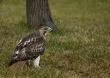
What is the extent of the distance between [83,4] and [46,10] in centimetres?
1411

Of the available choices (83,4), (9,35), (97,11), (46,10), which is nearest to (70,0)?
(83,4)

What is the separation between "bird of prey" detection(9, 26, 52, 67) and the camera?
9.70m

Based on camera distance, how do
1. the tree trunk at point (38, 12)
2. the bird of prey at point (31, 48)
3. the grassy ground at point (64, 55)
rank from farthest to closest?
the tree trunk at point (38, 12)
the grassy ground at point (64, 55)
the bird of prey at point (31, 48)

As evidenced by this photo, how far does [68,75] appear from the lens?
981 cm

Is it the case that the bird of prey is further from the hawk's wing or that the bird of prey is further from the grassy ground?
the grassy ground

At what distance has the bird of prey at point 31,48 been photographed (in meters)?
9.70

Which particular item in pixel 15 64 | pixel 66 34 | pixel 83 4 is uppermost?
pixel 15 64

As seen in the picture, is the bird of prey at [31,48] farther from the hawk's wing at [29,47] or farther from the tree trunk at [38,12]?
the tree trunk at [38,12]

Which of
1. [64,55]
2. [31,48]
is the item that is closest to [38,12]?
[64,55]

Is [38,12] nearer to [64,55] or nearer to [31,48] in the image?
[64,55]

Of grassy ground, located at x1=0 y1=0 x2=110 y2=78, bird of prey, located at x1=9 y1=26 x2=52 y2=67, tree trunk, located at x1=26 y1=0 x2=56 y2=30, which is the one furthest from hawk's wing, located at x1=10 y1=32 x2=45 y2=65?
tree trunk, located at x1=26 y1=0 x2=56 y2=30

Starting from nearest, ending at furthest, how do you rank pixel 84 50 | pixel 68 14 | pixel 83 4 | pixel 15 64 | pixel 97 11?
pixel 15 64
pixel 84 50
pixel 68 14
pixel 97 11
pixel 83 4

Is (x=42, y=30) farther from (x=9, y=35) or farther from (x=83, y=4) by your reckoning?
(x=83, y=4)

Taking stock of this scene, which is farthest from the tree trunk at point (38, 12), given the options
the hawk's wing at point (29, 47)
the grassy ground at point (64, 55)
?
the hawk's wing at point (29, 47)
